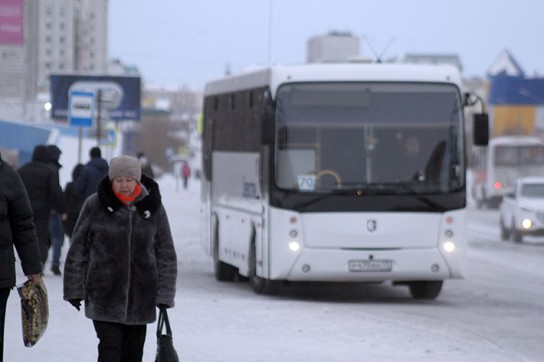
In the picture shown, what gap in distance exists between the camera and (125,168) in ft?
26.7

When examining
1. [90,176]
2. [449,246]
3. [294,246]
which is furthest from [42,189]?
[449,246]

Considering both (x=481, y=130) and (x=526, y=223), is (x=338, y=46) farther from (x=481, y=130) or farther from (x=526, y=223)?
(x=481, y=130)

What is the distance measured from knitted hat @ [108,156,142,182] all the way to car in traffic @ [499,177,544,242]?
95.0 feet

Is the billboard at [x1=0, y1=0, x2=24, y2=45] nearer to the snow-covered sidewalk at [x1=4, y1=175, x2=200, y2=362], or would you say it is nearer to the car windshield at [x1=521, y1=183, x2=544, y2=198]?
the car windshield at [x1=521, y1=183, x2=544, y2=198]

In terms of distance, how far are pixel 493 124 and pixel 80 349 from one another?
13970 centimetres

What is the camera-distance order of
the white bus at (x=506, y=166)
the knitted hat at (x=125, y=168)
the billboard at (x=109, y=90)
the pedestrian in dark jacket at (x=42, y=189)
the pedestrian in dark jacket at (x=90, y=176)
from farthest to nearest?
the white bus at (x=506, y=166), the billboard at (x=109, y=90), the pedestrian in dark jacket at (x=90, y=176), the pedestrian in dark jacket at (x=42, y=189), the knitted hat at (x=125, y=168)

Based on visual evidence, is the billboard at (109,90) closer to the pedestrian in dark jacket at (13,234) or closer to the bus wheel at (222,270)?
the bus wheel at (222,270)

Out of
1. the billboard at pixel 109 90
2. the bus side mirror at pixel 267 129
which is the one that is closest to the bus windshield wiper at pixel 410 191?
the bus side mirror at pixel 267 129

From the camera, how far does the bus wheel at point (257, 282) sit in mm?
18734

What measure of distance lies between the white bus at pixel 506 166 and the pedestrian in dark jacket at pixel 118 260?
59.9 metres

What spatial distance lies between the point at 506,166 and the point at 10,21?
2478 centimetres

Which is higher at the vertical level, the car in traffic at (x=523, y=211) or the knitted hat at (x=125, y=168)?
the knitted hat at (x=125, y=168)

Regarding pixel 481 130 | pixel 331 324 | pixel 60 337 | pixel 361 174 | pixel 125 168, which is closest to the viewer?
pixel 125 168

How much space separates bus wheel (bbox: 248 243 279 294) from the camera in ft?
61.5
